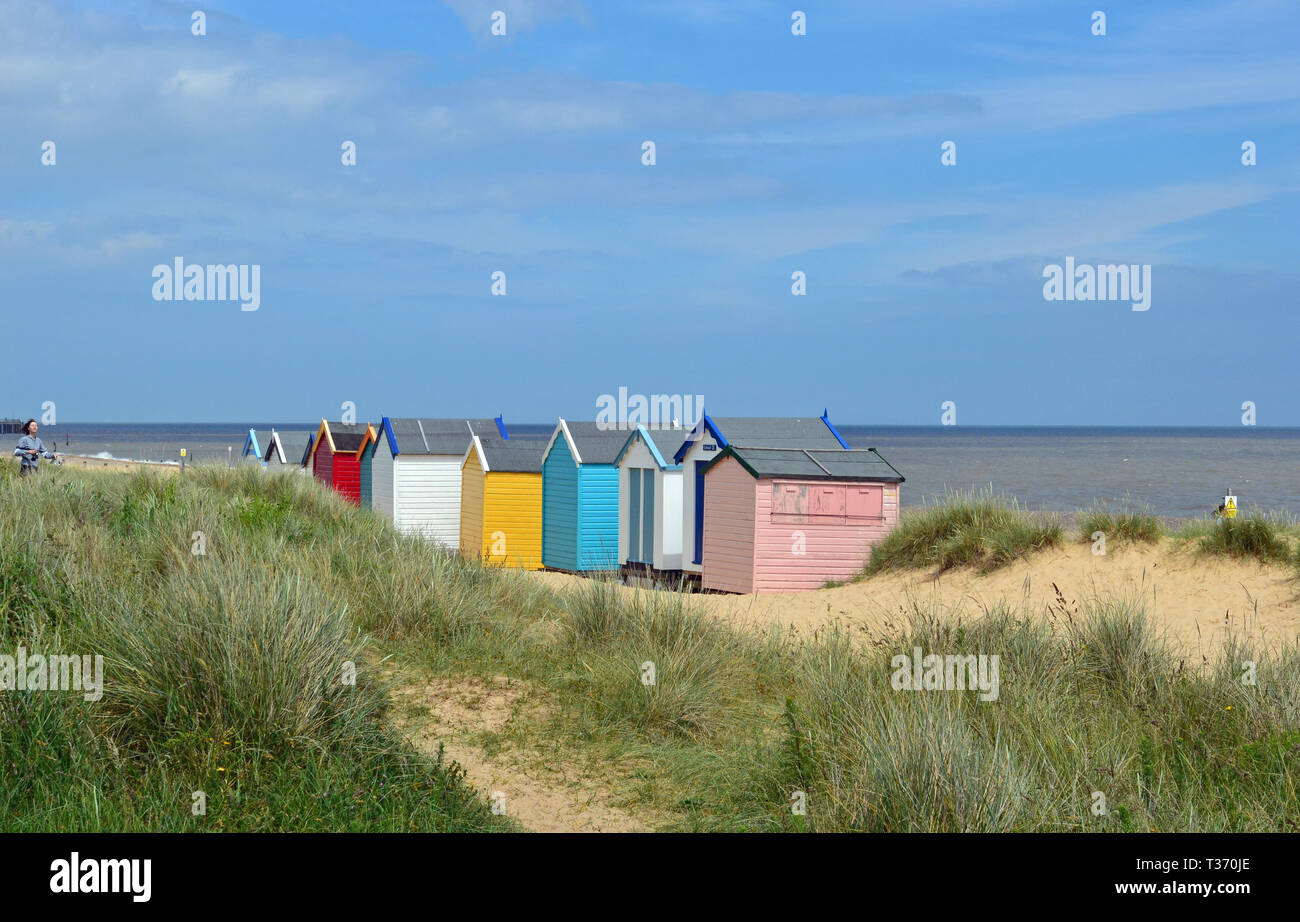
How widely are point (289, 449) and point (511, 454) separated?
9955 mm

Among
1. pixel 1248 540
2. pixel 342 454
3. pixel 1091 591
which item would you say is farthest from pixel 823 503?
pixel 342 454

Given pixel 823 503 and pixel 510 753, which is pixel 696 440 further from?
pixel 510 753

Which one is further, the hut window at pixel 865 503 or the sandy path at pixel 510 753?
the hut window at pixel 865 503

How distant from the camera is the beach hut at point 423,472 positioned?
2455cm

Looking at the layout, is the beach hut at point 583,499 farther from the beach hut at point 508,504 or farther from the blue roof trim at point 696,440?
the blue roof trim at point 696,440

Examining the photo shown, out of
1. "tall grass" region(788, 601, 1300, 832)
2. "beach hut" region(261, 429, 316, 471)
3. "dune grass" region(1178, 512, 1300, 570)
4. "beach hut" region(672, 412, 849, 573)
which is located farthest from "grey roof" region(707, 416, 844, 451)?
"beach hut" region(261, 429, 316, 471)

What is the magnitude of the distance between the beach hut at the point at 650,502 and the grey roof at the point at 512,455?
2311 millimetres

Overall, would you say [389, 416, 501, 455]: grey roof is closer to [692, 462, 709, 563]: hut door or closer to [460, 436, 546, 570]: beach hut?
[460, 436, 546, 570]: beach hut

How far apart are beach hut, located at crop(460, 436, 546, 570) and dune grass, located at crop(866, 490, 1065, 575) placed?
7.90 metres

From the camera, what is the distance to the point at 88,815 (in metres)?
4.96

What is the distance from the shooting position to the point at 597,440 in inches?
878

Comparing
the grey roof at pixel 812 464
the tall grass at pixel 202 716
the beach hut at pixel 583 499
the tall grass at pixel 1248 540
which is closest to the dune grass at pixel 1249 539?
the tall grass at pixel 1248 540
